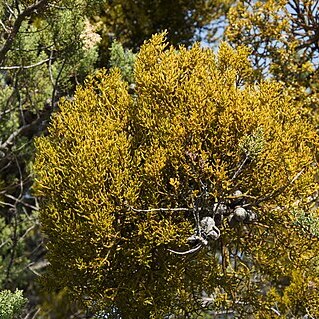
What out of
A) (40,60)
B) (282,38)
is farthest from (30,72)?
(282,38)

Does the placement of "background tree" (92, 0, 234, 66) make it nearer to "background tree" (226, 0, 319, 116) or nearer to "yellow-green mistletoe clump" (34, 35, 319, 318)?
"background tree" (226, 0, 319, 116)

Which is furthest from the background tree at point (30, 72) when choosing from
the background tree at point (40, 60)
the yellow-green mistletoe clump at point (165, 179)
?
the yellow-green mistletoe clump at point (165, 179)

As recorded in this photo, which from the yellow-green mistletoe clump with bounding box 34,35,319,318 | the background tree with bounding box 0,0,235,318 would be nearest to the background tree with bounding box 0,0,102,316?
the background tree with bounding box 0,0,235,318

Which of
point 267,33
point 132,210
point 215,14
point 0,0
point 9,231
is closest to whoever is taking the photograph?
point 132,210

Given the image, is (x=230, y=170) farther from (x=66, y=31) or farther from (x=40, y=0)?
(x=66, y=31)

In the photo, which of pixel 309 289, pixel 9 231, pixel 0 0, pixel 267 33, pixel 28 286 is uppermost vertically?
pixel 0 0

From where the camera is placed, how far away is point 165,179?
136 inches

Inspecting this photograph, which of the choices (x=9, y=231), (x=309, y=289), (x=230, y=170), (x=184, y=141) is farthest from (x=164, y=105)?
(x=9, y=231)

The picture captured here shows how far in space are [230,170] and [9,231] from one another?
3741mm

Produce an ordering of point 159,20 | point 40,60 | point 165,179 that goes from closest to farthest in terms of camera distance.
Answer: point 165,179 → point 40,60 → point 159,20

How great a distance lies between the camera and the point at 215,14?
7.16m

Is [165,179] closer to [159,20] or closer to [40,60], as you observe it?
[40,60]

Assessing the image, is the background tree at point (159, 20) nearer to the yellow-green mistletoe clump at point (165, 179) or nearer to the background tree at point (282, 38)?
the background tree at point (282, 38)

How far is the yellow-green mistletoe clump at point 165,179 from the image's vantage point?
10.8 feet
